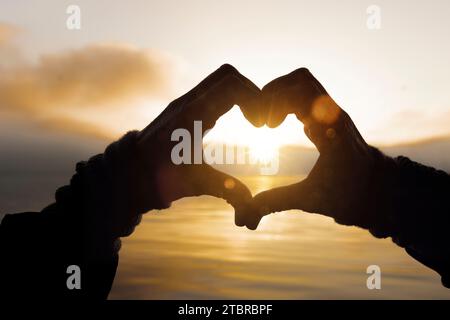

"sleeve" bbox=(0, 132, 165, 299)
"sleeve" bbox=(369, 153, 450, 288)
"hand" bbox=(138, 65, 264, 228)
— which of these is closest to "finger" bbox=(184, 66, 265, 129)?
"hand" bbox=(138, 65, 264, 228)

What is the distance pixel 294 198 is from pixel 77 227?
151 cm

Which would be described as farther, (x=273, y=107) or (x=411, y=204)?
(x=411, y=204)

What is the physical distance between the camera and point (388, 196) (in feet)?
11.3

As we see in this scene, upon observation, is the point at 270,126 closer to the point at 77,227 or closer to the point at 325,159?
the point at 325,159

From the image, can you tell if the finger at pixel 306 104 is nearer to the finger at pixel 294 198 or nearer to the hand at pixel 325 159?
the hand at pixel 325 159

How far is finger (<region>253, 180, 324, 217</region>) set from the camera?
333cm

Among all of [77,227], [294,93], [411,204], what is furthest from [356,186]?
[77,227]

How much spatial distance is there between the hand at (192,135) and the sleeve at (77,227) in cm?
11

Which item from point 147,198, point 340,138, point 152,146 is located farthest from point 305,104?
point 147,198

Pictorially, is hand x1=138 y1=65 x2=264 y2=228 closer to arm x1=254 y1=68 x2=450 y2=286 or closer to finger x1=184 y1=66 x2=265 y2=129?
finger x1=184 y1=66 x2=265 y2=129

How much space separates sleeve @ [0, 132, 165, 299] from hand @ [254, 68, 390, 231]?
0.89 meters

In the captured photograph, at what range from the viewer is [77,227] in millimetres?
3383

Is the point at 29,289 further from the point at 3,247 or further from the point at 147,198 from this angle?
the point at 147,198

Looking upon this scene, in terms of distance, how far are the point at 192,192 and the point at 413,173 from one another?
62.5 inches
